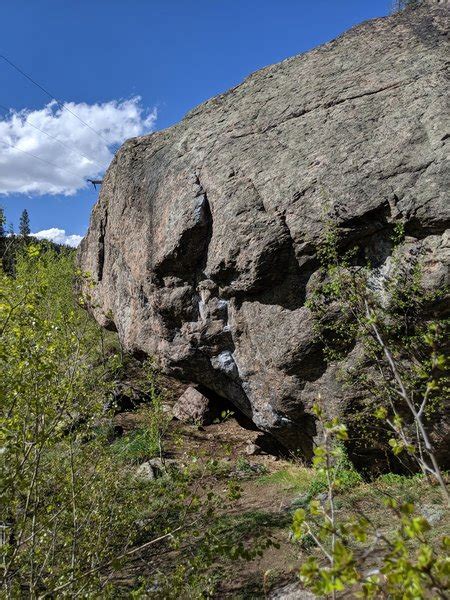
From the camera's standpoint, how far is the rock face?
6.08m

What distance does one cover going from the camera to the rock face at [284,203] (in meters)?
6.08

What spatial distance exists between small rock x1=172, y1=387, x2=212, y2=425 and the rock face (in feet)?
5.57

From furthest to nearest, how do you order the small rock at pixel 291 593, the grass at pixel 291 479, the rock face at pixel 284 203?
1. the grass at pixel 291 479
2. the rock face at pixel 284 203
3. the small rock at pixel 291 593

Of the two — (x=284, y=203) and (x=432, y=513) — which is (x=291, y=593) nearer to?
(x=432, y=513)

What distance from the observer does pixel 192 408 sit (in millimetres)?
10719

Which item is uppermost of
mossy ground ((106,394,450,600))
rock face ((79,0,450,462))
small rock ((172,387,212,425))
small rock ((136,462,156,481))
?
rock face ((79,0,450,462))

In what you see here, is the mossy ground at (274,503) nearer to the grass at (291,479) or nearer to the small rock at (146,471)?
the grass at (291,479)

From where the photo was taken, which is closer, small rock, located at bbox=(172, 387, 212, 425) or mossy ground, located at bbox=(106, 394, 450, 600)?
mossy ground, located at bbox=(106, 394, 450, 600)

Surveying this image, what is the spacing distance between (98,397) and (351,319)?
346 cm

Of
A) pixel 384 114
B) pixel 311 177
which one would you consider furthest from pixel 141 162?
pixel 384 114

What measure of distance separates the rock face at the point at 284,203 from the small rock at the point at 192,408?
170 centimetres

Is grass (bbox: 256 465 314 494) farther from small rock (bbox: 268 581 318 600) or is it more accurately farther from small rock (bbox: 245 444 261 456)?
small rock (bbox: 268 581 318 600)

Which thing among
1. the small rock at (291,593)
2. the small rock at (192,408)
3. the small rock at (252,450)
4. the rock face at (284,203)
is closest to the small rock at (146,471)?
the rock face at (284,203)

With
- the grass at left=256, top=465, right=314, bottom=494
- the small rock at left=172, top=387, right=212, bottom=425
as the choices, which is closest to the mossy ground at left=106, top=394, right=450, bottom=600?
the grass at left=256, top=465, right=314, bottom=494
